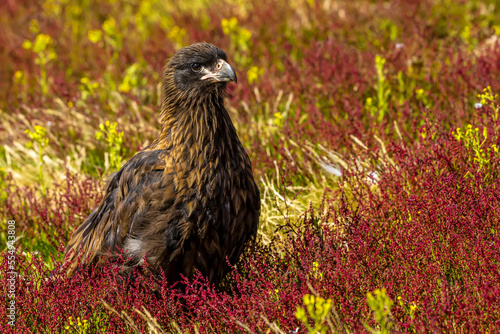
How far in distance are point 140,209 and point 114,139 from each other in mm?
1346

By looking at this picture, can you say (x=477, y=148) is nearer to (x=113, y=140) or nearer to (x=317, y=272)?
(x=317, y=272)

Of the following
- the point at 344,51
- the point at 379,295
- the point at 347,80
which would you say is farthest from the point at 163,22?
the point at 379,295

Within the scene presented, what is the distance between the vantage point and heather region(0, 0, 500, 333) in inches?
123

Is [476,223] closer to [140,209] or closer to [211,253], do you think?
[211,253]

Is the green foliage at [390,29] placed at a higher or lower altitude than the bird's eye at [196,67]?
lower

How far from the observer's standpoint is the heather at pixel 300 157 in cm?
313

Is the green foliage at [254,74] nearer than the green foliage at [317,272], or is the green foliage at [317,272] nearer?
the green foliage at [317,272]

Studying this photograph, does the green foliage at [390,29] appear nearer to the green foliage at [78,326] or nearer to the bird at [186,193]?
the bird at [186,193]

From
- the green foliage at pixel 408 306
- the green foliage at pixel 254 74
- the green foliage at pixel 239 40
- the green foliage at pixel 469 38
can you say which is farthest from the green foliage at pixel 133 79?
the green foliage at pixel 408 306

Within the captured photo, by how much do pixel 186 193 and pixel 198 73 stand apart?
83 cm

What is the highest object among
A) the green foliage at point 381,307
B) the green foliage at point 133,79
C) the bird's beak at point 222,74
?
the bird's beak at point 222,74

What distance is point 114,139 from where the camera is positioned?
4703mm

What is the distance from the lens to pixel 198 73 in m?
3.76

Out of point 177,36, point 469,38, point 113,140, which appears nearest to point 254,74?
point 113,140
